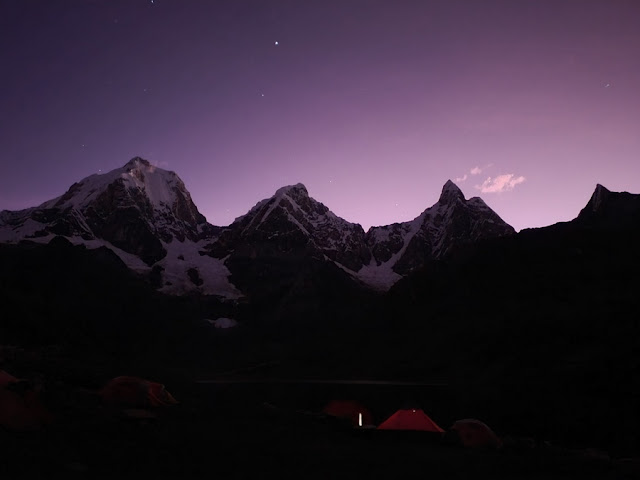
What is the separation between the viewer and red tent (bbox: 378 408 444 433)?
1003 inches

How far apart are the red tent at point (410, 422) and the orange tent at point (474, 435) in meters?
2.83

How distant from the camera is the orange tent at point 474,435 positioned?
21.8m

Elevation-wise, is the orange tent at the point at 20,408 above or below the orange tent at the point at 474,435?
above

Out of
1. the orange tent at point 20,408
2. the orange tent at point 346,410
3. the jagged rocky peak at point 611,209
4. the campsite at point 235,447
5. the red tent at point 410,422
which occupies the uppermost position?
the jagged rocky peak at point 611,209

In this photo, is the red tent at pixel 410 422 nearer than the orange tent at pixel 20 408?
No

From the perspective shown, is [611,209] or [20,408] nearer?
[20,408]

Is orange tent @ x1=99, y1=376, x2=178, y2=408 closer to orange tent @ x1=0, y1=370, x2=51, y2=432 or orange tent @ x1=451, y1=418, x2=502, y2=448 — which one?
orange tent @ x1=0, y1=370, x2=51, y2=432

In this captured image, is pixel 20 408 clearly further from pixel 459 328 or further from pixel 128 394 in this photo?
pixel 459 328

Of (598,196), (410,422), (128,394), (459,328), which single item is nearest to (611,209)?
(598,196)

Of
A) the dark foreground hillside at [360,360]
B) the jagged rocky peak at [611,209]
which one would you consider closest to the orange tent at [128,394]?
the dark foreground hillside at [360,360]

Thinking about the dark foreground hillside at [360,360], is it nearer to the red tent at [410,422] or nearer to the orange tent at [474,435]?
the orange tent at [474,435]

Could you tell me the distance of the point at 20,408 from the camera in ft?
53.8

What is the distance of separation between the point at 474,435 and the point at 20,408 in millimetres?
17269

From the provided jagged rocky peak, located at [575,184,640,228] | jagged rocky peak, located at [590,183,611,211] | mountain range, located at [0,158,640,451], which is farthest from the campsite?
jagged rocky peak, located at [590,183,611,211]
